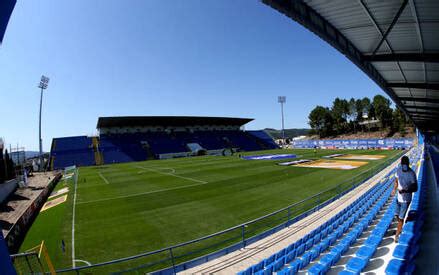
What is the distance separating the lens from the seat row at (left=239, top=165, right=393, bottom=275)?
6.21 meters

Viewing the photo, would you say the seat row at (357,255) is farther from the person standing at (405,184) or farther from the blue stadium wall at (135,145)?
the blue stadium wall at (135,145)

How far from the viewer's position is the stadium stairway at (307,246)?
6281 millimetres

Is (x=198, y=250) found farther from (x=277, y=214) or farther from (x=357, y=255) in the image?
(x=277, y=214)

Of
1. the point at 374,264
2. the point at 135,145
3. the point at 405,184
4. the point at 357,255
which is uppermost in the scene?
the point at 135,145

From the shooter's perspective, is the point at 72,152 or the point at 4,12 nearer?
the point at 4,12

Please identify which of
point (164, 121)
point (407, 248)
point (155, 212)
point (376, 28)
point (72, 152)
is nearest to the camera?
point (407, 248)

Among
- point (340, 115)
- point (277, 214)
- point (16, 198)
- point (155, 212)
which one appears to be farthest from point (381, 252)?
point (340, 115)

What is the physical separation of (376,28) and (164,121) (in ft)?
219

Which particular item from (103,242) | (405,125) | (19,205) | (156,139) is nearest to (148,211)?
(103,242)

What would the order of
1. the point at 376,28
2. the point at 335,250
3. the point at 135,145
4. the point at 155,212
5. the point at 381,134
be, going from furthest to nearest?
the point at 381,134 → the point at 135,145 → the point at 155,212 → the point at 376,28 → the point at 335,250

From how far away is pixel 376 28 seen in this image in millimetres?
8773

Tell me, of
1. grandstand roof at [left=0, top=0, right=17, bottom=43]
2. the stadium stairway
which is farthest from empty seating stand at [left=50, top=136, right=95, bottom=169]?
grandstand roof at [left=0, top=0, right=17, bottom=43]

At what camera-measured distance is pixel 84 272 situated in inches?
361

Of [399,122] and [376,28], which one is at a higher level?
[376,28]
